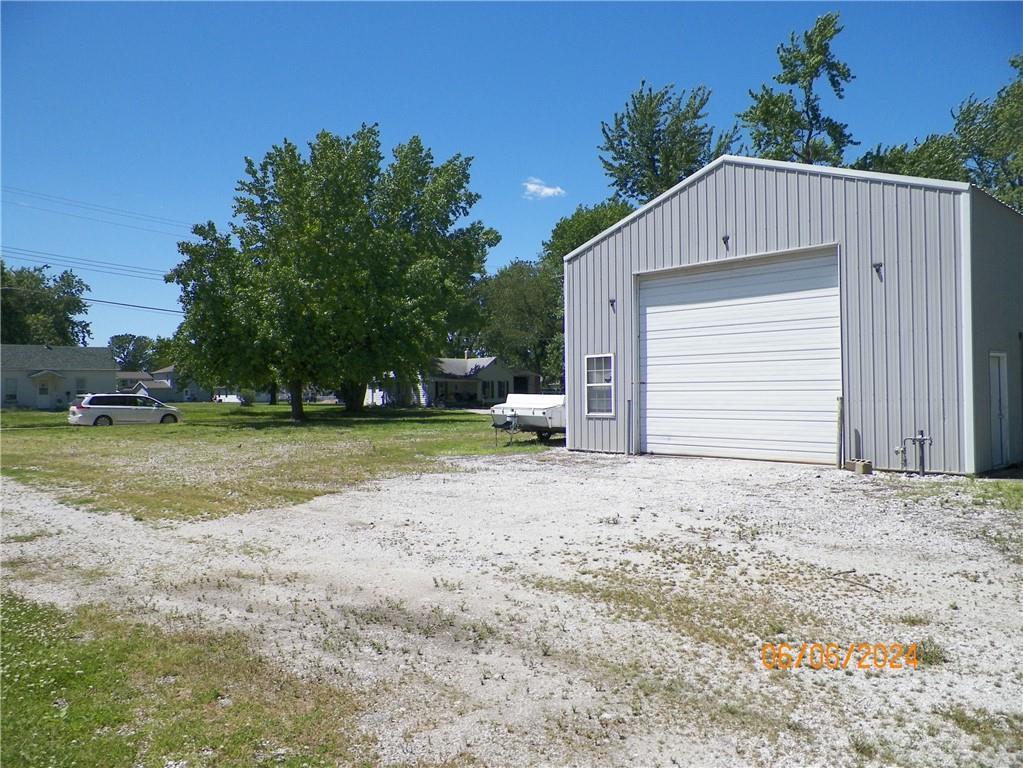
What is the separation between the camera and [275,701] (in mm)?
3709

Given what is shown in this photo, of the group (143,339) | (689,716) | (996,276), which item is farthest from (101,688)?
(143,339)

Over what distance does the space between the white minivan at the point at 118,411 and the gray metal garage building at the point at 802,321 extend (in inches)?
928

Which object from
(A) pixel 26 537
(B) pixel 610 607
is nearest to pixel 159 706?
(B) pixel 610 607

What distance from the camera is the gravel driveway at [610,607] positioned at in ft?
11.0

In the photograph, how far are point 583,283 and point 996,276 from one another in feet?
26.4

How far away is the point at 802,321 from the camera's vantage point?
1310cm

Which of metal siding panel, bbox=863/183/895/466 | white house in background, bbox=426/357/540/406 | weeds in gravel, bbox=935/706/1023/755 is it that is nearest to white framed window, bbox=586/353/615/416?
metal siding panel, bbox=863/183/895/466

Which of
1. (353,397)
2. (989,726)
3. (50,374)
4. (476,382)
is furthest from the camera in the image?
(476,382)

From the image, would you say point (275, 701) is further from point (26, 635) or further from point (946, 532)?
point (946, 532)

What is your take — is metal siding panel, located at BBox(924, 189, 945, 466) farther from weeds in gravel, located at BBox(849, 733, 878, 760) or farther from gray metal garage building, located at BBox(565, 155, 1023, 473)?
weeds in gravel, located at BBox(849, 733, 878, 760)

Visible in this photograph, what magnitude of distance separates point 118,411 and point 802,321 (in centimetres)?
2948

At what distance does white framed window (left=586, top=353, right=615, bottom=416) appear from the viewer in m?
15.9

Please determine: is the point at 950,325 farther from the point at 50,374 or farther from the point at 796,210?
the point at 50,374

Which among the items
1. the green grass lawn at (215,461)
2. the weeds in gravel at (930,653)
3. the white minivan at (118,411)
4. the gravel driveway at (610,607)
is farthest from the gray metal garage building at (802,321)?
the white minivan at (118,411)
